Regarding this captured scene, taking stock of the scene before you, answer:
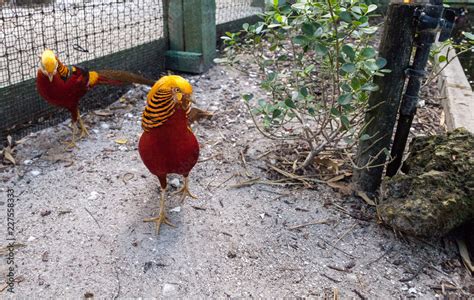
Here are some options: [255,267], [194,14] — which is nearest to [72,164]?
[255,267]

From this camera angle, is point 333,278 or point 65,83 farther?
point 65,83

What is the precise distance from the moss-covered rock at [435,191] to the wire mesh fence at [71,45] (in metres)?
2.51

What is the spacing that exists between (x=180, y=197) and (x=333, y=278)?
0.99m

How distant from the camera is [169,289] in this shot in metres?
1.91

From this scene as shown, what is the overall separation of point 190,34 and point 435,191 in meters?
2.97

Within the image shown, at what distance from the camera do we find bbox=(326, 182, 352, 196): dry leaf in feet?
8.35

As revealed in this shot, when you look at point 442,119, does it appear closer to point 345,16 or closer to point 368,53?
point 368,53

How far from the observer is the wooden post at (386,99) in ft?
6.79

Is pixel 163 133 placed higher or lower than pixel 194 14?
lower

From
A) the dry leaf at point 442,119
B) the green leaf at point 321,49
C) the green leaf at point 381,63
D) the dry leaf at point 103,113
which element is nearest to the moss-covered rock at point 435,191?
the green leaf at point 381,63

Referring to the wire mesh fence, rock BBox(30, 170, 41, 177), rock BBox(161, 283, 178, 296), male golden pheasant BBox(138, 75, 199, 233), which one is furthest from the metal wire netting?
rock BBox(161, 283, 178, 296)

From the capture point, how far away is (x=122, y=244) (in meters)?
2.15

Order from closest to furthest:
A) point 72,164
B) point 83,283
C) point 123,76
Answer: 1. point 83,283
2. point 72,164
3. point 123,76

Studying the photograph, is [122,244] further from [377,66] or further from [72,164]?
[377,66]
